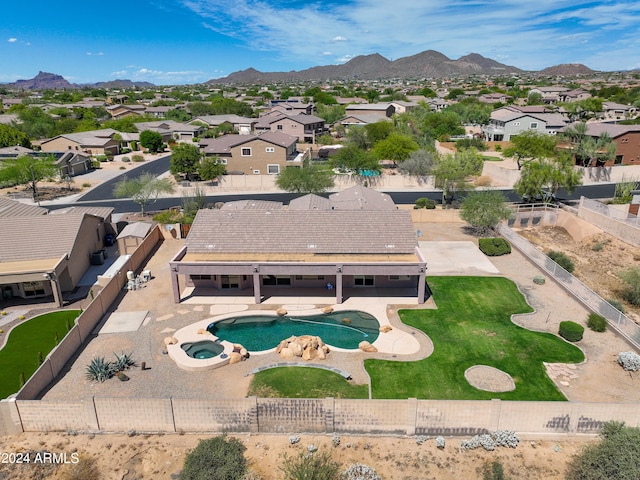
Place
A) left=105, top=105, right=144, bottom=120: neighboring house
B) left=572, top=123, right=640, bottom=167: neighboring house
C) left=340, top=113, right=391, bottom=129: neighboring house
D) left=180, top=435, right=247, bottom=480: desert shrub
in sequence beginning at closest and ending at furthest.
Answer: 1. left=180, top=435, right=247, bottom=480: desert shrub
2. left=572, top=123, right=640, bottom=167: neighboring house
3. left=340, top=113, right=391, bottom=129: neighboring house
4. left=105, top=105, right=144, bottom=120: neighboring house

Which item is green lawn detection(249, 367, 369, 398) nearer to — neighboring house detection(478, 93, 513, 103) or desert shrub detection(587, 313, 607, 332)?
desert shrub detection(587, 313, 607, 332)

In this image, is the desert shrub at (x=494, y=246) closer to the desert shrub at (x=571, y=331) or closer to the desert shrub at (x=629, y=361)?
the desert shrub at (x=571, y=331)

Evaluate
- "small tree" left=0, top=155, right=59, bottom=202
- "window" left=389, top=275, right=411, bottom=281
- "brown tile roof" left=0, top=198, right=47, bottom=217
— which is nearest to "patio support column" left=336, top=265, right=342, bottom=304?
"window" left=389, top=275, right=411, bottom=281

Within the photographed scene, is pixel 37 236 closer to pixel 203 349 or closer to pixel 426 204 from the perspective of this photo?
pixel 203 349

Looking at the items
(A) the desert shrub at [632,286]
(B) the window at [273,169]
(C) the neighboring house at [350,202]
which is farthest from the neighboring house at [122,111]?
(A) the desert shrub at [632,286]

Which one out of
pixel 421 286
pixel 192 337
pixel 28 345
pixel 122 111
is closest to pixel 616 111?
pixel 421 286

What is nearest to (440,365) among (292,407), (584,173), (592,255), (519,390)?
(519,390)

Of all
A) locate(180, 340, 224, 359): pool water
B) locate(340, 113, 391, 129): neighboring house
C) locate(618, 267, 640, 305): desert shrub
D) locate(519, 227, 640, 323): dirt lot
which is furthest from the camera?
locate(340, 113, 391, 129): neighboring house
